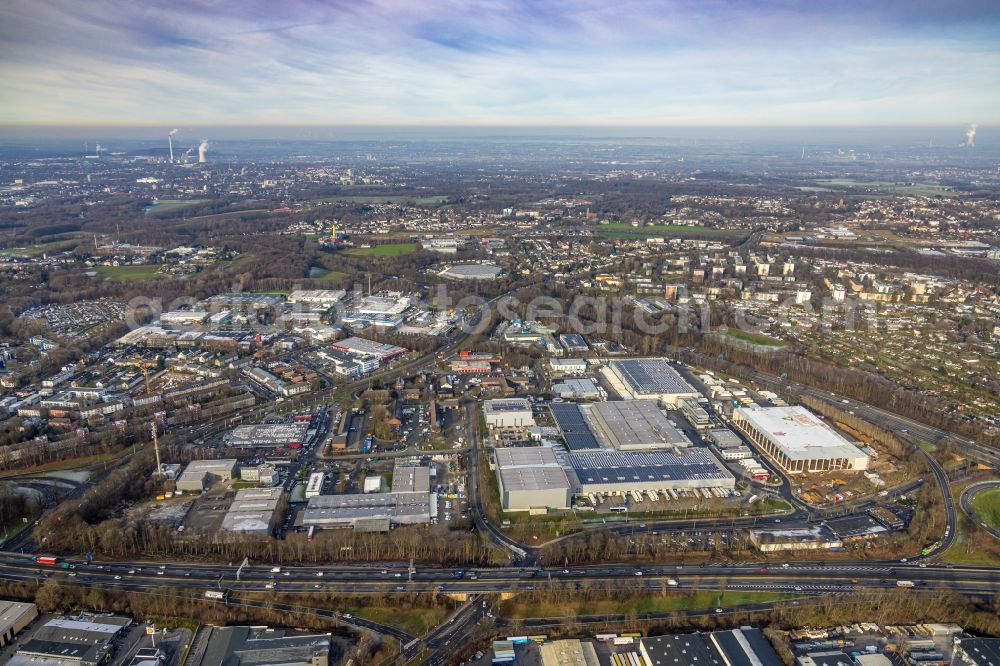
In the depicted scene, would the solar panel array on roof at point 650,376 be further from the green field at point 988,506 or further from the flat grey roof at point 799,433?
the green field at point 988,506

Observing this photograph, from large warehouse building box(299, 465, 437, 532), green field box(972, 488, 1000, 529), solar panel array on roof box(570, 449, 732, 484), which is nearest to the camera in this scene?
large warehouse building box(299, 465, 437, 532)

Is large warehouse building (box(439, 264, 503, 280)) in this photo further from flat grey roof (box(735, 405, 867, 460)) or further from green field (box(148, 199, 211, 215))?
green field (box(148, 199, 211, 215))

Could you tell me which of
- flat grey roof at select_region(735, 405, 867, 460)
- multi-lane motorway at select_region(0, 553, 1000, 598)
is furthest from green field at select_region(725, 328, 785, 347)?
multi-lane motorway at select_region(0, 553, 1000, 598)

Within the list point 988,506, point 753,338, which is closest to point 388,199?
point 753,338

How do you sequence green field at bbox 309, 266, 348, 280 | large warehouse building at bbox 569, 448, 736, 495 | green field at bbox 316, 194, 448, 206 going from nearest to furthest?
large warehouse building at bbox 569, 448, 736, 495, green field at bbox 309, 266, 348, 280, green field at bbox 316, 194, 448, 206

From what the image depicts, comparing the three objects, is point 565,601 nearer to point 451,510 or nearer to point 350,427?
point 451,510

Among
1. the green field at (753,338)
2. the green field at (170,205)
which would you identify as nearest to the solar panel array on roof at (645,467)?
the green field at (753,338)
